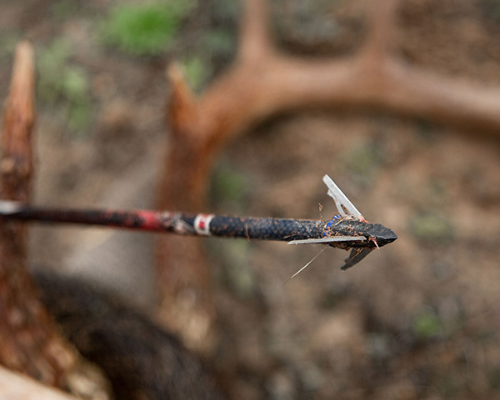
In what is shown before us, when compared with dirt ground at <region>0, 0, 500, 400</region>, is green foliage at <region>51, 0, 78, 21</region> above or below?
above

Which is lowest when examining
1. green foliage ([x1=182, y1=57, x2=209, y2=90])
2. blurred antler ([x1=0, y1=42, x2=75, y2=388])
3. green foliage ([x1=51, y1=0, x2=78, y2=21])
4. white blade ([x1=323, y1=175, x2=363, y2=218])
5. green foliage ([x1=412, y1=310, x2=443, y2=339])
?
green foliage ([x1=412, y1=310, x2=443, y2=339])

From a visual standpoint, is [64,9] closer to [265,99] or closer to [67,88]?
[67,88]

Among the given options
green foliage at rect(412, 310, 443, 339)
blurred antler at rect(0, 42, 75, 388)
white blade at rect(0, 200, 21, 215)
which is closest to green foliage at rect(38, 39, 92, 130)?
blurred antler at rect(0, 42, 75, 388)

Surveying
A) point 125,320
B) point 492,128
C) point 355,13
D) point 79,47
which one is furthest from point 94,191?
point 492,128

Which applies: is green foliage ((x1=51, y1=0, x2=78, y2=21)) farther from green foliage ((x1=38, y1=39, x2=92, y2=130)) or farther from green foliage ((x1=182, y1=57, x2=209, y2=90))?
green foliage ((x1=182, y1=57, x2=209, y2=90))

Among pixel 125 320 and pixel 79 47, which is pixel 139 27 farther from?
pixel 125 320

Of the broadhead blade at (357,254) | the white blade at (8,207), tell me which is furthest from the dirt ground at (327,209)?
the broadhead blade at (357,254)
